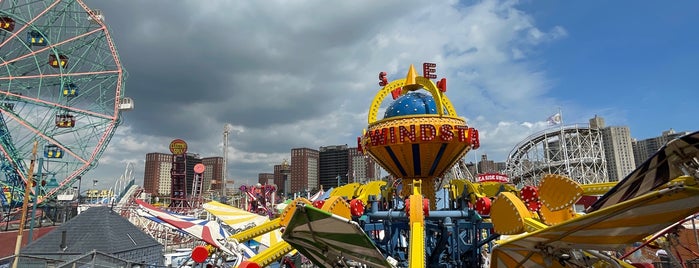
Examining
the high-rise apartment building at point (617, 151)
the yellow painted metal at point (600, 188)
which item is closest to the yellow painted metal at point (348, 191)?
the yellow painted metal at point (600, 188)

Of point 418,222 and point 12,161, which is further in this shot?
point 12,161

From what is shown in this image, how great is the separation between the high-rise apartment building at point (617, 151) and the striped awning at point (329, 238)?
7285 cm

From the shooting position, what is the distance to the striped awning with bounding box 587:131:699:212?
425 cm

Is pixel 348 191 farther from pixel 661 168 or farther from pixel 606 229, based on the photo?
pixel 661 168

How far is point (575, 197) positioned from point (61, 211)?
148 feet

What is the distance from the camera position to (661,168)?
192 inches

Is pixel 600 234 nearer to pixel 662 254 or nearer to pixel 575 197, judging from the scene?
pixel 575 197

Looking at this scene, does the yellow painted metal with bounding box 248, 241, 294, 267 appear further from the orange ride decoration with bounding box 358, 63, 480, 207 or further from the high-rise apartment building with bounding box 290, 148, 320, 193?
the high-rise apartment building with bounding box 290, 148, 320, 193

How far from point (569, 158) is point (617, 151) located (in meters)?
33.5

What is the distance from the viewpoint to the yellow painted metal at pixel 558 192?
703cm

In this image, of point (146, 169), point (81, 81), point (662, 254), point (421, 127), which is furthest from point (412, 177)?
point (146, 169)

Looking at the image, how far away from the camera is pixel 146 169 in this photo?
15638 cm

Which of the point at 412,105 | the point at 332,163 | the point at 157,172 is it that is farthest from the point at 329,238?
the point at 157,172

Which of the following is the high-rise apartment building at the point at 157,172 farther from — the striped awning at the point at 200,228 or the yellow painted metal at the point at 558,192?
the yellow painted metal at the point at 558,192
